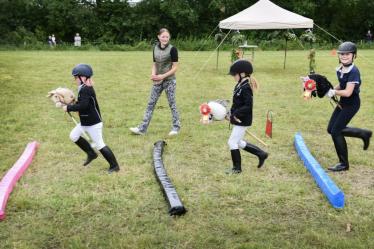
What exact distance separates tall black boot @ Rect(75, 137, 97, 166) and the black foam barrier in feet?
3.00

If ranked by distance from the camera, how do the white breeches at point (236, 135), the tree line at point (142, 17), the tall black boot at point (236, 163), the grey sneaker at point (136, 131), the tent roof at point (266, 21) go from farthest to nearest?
the tree line at point (142, 17) → the tent roof at point (266, 21) → the grey sneaker at point (136, 131) → the tall black boot at point (236, 163) → the white breeches at point (236, 135)

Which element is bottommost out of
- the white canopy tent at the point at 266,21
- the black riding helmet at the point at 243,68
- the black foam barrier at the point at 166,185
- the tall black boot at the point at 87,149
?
the black foam barrier at the point at 166,185

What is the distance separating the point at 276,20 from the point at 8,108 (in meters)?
10.7

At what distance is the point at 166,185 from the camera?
5.79 meters

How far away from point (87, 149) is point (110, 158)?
494 mm

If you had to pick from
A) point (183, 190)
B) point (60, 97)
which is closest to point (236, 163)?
point (183, 190)

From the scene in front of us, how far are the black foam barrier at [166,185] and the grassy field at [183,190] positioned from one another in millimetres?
97

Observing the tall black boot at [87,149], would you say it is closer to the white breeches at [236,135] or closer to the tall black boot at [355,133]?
the white breeches at [236,135]

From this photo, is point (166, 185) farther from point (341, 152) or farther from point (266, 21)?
point (266, 21)

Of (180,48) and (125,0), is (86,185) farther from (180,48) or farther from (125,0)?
(125,0)

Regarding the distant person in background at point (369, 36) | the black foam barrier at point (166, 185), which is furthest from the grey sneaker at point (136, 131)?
the distant person in background at point (369, 36)

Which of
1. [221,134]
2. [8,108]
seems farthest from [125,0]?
[221,134]

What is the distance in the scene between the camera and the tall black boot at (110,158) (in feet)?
21.4

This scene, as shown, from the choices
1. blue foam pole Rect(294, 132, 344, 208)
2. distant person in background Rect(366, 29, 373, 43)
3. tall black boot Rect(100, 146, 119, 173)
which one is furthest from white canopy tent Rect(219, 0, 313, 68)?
distant person in background Rect(366, 29, 373, 43)
